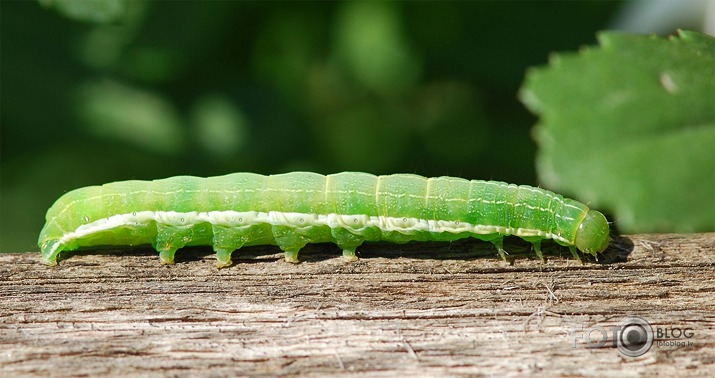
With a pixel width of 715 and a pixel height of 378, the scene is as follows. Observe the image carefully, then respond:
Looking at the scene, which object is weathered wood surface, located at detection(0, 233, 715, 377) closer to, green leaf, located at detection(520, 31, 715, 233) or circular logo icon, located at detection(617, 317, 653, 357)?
circular logo icon, located at detection(617, 317, 653, 357)

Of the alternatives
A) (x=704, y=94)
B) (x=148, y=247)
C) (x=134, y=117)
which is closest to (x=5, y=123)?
(x=134, y=117)

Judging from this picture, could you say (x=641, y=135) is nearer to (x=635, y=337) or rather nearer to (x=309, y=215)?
(x=635, y=337)

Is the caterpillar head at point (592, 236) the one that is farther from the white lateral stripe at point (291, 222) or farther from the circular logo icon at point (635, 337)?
the circular logo icon at point (635, 337)

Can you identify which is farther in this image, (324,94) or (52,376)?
(324,94)

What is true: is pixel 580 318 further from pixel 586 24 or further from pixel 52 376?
pixel 586 24

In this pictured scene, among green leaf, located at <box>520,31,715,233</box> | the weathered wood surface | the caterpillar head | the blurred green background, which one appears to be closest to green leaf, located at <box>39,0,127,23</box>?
the blurred green background

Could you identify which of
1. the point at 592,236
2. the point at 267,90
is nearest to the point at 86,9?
the point at 267,90
